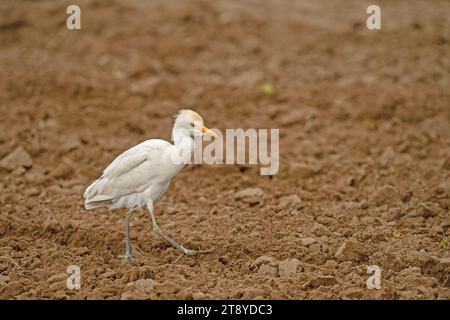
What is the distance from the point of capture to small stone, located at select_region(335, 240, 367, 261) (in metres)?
5.73

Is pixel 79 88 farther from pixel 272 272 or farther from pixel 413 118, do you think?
pixel 272 272

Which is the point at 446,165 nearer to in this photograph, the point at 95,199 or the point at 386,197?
the point at 386,197

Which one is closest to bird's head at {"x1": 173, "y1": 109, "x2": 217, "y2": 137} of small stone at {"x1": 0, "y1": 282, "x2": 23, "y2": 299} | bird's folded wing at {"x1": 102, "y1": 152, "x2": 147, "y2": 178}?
bird's folded wing at {"x1": 102, "y1": 152, "x2": 147, "y2": 178}

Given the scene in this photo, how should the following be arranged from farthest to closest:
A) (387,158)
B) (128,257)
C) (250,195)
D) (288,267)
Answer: (387,158), (250,195), (128,257), (288,267)

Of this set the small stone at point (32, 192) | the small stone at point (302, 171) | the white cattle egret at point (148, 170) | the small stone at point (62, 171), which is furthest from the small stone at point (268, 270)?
the small stone at point (62, 171)

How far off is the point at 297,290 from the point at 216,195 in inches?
98.2

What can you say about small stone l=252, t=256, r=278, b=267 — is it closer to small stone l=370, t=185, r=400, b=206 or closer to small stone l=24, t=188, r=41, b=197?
small stone l=370, t=185, r=400, b=206

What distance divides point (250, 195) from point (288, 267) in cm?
189

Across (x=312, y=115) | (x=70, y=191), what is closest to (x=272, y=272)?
(x=70, y=191)

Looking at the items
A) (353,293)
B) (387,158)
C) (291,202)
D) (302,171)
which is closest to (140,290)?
(353,293)

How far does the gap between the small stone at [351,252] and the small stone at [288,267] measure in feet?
1.50

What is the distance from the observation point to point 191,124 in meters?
5.45

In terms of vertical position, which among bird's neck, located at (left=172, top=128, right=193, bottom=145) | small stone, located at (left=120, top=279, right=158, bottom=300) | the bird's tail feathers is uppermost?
bird's neck, located at (left=172, top=128, right=193, bottom=145)

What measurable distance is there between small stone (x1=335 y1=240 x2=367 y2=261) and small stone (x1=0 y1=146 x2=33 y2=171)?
4093 millimetres
